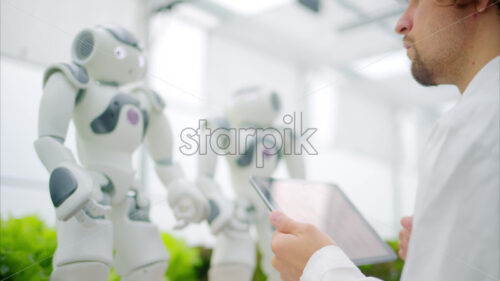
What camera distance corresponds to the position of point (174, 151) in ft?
4.22

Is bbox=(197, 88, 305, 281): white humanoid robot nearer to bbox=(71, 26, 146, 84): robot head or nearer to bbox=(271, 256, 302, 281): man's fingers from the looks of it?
bbox=(71, 26, 146, 84): robot head

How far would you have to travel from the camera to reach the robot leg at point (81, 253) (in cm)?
89

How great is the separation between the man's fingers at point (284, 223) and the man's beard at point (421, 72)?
32cm

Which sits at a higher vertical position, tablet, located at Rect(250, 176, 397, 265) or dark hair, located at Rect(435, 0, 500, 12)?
dark hair, located at Rect(435, 0, 500, 12)

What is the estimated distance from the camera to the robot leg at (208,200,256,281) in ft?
4.71

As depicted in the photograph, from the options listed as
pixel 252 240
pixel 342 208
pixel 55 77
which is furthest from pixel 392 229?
pixel 55 77

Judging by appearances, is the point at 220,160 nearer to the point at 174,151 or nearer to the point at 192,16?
the point at 174,151

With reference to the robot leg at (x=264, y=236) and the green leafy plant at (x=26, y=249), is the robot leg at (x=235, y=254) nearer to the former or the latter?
the robot leg at (x=264, y=236)

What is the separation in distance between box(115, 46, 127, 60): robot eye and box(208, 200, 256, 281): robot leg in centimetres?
63

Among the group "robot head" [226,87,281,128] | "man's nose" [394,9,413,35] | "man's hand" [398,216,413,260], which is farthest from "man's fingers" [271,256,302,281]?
"robot head" [226,87,281,128]

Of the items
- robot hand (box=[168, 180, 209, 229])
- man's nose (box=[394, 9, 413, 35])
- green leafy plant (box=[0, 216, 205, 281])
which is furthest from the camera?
robot hand (box=[168, 180, 209, 229])

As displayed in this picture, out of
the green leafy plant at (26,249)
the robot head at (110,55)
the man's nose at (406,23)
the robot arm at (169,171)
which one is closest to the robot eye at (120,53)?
the robot head at (110,55)

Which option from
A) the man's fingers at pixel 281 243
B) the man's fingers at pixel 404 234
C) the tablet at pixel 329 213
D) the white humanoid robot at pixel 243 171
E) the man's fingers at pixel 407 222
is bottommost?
the white humanoid robot at pixel 243 171

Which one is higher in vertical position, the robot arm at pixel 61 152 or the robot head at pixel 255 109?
the robot arm at pixel 61 152
